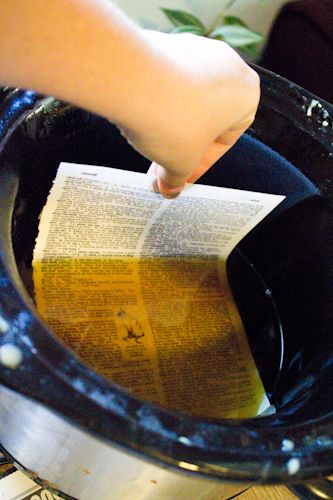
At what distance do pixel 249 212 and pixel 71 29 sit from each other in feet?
0.90

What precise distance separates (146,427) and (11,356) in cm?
7

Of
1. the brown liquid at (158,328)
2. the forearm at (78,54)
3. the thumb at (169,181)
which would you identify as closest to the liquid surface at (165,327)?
the brown liquid at (158,328)

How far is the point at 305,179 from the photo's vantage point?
0.43 metres

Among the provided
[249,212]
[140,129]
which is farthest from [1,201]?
[249,212]

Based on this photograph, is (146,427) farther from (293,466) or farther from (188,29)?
(188,29)

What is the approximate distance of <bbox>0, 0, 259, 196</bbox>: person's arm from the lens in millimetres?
200

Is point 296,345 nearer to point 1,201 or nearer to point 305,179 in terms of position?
point 305,179

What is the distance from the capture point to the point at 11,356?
0.76 feet

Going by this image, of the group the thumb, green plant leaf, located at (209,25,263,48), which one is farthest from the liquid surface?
green plant leaf, located at (209,25,263,48)

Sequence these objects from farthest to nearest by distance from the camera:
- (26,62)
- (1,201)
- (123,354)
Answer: (123,354)
(1,201)
(26,62)

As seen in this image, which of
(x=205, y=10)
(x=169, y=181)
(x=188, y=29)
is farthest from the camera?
(x=205, y=10)

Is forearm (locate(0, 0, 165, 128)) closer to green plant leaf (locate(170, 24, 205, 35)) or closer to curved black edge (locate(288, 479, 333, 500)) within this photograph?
Result: curved black edge (locate(288, 479, 333, 500))

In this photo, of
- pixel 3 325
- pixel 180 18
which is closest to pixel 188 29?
pixel 180 18

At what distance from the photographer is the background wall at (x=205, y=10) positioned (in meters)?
0.72
